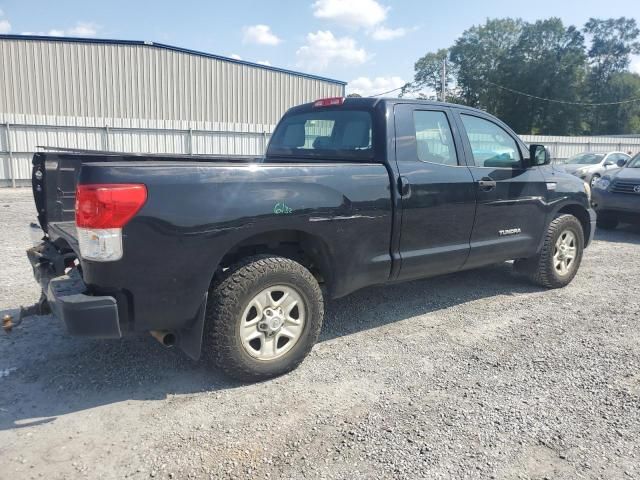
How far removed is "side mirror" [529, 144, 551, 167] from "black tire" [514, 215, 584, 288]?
28.6 inches

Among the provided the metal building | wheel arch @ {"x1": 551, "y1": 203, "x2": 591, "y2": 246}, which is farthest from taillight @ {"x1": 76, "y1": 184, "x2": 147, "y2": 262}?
the metal building

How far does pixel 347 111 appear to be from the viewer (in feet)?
14.2

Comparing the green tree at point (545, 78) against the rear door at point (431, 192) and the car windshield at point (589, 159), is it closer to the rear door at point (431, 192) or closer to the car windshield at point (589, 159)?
the car windshield at point (589, 159)

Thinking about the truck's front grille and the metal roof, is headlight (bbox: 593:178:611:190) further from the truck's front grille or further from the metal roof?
the metal roof

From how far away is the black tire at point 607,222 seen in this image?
9664mm

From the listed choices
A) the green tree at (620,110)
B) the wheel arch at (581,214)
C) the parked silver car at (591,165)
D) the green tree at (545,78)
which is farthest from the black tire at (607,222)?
the green tree at (620,110)

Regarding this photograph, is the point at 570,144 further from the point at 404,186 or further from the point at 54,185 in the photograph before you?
the point at 54,185

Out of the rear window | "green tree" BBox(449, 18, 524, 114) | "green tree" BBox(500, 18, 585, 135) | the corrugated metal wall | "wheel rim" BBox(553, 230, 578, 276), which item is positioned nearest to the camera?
the rear window

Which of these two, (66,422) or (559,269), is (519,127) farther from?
(66,422)

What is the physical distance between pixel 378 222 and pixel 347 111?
3.71ft

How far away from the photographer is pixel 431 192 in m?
4.13

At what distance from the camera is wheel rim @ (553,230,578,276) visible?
5533 millimetres

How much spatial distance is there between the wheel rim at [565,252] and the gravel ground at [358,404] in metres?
0.91

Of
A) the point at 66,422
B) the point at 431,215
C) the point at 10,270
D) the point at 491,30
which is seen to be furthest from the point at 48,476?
the point at 491,30
